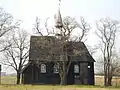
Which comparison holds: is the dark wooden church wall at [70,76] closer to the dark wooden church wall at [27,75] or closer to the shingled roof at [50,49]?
the shingled roof at [50,49]

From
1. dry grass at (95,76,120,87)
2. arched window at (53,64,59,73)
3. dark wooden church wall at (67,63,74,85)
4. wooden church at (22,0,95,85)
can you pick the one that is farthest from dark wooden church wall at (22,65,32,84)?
dry grass at (95,76,120,87)

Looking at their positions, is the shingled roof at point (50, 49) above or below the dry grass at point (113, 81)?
above

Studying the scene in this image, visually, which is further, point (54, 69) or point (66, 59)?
point (54, 69)

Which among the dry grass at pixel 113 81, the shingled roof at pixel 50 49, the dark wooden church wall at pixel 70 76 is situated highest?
the shingled roof at pixel 50 49

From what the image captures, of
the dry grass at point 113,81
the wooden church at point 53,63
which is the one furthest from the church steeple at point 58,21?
the dry grass at point 113,81

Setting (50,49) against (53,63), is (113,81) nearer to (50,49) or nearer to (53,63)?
(53,63)

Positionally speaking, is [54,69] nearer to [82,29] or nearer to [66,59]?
[66,59]

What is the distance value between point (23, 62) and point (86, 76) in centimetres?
1438

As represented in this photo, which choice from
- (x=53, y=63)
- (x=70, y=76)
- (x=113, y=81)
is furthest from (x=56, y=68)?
(x=113, y=81)

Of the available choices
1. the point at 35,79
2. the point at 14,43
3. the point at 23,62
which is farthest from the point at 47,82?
the point at 14,43

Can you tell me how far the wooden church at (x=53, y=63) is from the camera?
191 ft

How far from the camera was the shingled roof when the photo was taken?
57.7 meters

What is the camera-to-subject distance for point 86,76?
2534 inches

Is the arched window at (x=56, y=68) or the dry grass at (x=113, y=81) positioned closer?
the arched window at (x=56, y=68)
